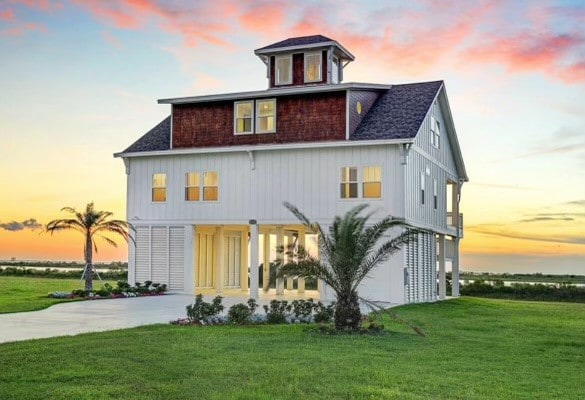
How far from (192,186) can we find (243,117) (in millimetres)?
3755

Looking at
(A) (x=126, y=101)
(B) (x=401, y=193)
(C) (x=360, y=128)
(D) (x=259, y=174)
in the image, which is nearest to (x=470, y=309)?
(B) (x=401, y=193)

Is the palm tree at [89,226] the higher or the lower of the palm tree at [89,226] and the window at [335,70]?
the lower

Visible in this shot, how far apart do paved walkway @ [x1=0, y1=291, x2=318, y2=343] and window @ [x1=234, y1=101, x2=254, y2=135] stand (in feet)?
23.8

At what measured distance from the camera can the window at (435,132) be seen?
32134 mm

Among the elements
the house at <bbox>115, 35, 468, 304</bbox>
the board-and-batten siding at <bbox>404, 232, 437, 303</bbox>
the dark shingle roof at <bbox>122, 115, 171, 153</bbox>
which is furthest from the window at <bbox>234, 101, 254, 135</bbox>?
the board-and-batten siding at <bbox>404, 232, 437, 303</bbox>

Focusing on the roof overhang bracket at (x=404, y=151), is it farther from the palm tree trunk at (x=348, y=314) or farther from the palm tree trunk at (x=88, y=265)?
the palm tree trunk at (x=88, y=265)

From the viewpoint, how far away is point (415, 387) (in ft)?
34.7

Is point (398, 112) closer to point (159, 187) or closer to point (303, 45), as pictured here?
point (303, 45)

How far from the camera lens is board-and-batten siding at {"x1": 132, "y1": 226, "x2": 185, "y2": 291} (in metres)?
31.9

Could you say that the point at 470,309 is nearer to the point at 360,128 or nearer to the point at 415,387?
the point at 360,128

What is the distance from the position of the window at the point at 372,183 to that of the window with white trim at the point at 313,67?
5331mm

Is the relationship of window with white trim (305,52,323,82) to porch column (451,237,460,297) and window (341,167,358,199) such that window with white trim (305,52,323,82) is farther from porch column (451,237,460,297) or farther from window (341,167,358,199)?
porch column (451,237,460,297)

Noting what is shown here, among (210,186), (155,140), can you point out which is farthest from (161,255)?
(155,140)

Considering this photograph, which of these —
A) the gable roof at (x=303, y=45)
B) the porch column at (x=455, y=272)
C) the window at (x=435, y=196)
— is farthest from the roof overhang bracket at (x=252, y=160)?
the porch column at (x=455, y=272)
